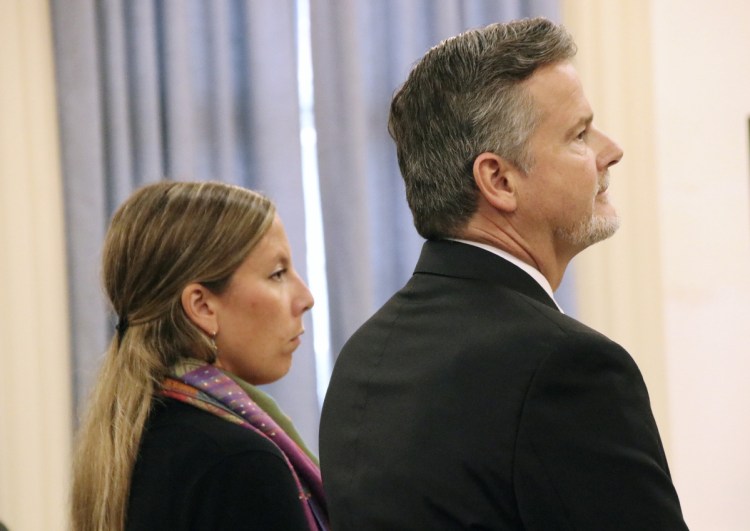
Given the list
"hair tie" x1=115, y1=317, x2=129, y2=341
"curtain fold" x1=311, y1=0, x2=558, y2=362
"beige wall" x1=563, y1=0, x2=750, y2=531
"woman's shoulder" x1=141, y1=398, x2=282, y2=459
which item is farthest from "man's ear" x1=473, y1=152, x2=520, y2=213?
"beige wall" x1=563, y1=0, x2=750, y2=531

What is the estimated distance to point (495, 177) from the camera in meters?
1.17

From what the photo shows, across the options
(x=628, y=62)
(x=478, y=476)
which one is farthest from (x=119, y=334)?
(x=628, y=62)

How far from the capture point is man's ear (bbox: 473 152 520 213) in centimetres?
116

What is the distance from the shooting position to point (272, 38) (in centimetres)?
289


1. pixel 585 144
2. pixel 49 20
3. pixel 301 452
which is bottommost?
pixel 301 452

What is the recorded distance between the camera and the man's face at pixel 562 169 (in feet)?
3.85

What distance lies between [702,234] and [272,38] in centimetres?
150

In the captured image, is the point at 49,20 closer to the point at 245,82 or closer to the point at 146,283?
the point at 245,82

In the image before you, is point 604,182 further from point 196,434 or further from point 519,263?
point 196,434


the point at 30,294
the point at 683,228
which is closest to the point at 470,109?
the point at 30,294

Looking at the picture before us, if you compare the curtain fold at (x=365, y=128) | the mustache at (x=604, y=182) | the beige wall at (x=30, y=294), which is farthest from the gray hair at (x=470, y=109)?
the beige wall at (x=30, y=294)

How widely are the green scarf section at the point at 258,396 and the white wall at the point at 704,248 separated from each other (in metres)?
1.68

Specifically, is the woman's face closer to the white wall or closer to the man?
the man

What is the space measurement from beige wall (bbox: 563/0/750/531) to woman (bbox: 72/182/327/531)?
160cm
